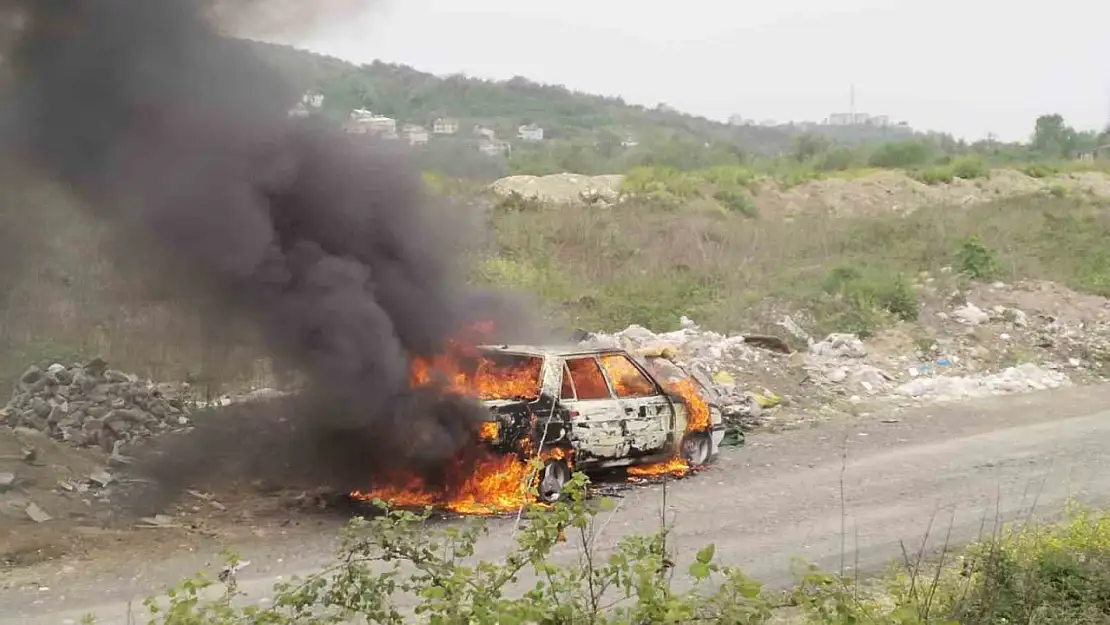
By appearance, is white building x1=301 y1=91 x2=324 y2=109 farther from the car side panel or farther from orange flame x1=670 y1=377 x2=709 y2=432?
orange flame x1=670 y1=377 x2=709 y2=432

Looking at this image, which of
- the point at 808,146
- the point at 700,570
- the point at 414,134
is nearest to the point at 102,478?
the point at 414,134

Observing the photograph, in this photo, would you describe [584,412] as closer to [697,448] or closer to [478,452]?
[478,452]

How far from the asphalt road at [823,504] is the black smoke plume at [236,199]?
112 cm

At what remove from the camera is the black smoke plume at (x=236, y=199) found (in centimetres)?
807

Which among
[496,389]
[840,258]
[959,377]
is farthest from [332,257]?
[840,258]

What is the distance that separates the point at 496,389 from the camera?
892cm

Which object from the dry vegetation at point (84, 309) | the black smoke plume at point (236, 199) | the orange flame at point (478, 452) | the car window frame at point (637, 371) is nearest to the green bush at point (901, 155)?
the dry vegetation at point (84, 309)

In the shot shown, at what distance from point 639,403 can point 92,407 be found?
5.56 metres

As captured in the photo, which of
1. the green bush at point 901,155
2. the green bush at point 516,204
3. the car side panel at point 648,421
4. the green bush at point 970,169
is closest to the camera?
the car side panel at point 648,421

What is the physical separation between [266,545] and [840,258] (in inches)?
781

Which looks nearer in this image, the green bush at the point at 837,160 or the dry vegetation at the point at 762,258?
the dry vegetation at the point at 762,258

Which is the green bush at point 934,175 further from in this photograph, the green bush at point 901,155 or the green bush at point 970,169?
the green bush at point 901,155

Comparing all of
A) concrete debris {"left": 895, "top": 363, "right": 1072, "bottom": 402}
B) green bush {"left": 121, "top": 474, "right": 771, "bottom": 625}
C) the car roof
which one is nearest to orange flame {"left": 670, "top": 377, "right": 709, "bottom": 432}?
the car roof

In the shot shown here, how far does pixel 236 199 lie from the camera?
8.30m
